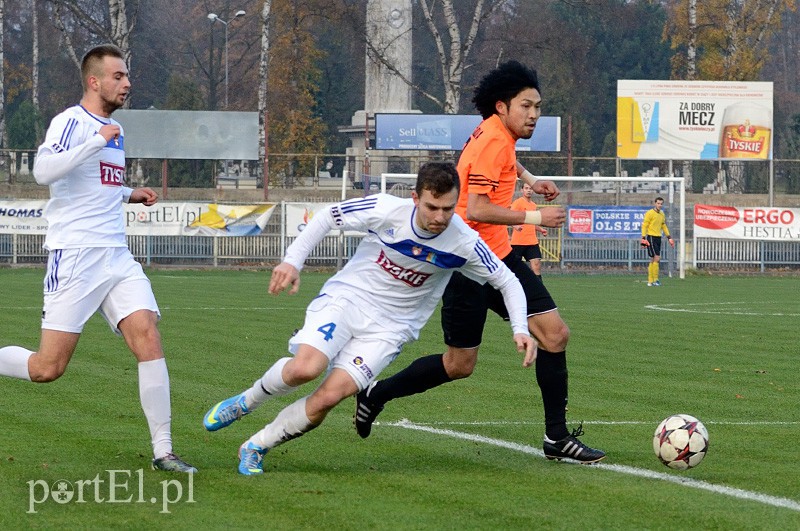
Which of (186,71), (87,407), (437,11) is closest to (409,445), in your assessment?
(87,407)

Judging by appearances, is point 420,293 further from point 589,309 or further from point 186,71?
point 186,71

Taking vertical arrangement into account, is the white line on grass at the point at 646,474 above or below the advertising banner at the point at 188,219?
below

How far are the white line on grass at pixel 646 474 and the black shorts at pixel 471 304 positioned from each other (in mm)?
726

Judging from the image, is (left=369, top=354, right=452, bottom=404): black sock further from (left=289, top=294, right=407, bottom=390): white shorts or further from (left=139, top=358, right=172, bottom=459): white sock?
(left=139, top=358, right=172, bottom=459): white sock

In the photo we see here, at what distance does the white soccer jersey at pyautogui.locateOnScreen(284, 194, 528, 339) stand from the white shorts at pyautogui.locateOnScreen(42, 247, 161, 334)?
3.13 feet

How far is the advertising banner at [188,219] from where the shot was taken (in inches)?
1332

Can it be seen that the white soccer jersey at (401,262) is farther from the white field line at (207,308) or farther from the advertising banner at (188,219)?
the advertising banner at (188,219)

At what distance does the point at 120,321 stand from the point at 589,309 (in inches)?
557

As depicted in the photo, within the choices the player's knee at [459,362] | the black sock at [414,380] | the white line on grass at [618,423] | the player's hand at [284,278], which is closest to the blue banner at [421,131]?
the white line on grass at [618,423]

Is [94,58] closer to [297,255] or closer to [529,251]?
[297,255]

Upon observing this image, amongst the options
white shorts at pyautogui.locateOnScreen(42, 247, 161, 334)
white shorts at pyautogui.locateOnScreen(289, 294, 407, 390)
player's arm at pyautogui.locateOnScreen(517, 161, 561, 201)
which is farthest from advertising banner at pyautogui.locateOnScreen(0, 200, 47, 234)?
white shorts at pyautogui.locateOnScreen(289, 294, 407, 390)

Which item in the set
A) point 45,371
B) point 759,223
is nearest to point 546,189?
point 45,371

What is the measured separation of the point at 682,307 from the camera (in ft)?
68.9

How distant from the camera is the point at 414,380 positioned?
7613mm
